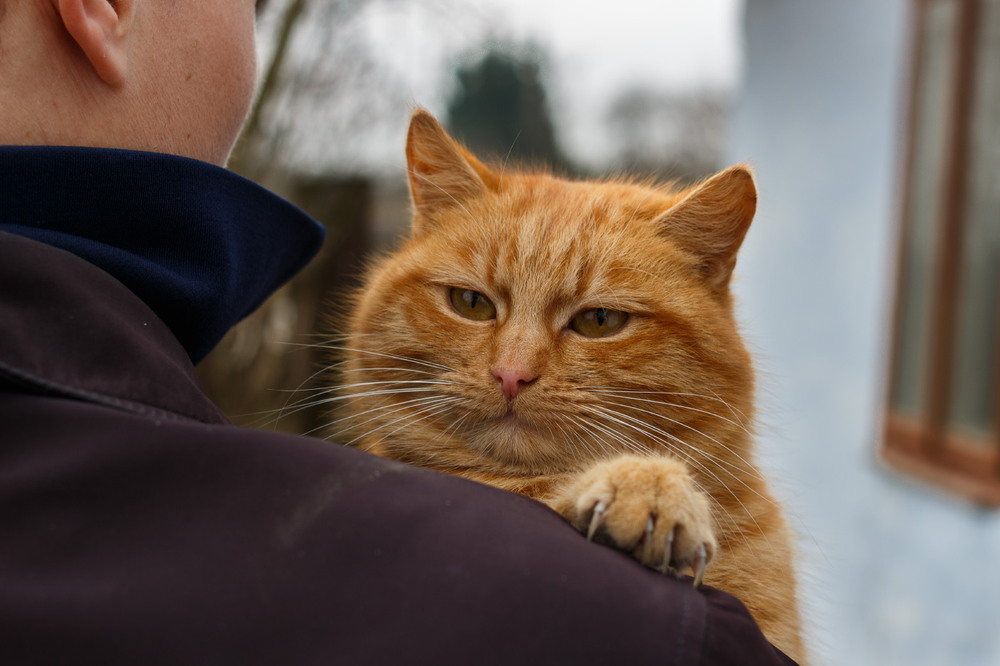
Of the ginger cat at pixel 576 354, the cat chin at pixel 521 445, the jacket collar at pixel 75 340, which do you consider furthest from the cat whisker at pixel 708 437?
the jacket collar at pixel 75 340

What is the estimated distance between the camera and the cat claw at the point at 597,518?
0.99 meters

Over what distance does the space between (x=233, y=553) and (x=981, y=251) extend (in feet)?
12.2

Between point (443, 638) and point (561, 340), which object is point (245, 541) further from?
point (561, 340)

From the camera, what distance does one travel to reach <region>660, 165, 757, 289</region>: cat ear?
145cm

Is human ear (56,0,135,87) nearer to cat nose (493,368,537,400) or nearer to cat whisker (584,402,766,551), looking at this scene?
cat nose (493,368,537,400)

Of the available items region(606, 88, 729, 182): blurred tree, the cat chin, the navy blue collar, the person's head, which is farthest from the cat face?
region(606, 88, 729, 182): blurred tree

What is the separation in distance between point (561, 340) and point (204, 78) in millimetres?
728

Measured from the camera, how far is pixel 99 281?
90cm

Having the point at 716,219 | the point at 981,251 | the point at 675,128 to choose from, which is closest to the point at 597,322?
the point at 716,219

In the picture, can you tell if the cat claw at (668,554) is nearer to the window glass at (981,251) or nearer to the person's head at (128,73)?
the person's head at (128,73)

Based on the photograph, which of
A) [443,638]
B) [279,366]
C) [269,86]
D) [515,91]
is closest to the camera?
[443,638]

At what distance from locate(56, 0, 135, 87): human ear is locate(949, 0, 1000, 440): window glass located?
11.6 feet

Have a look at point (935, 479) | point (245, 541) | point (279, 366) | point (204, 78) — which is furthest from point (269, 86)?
point (935, 479)

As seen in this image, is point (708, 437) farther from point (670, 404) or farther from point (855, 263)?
point (855, 263)
